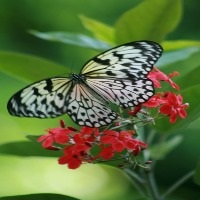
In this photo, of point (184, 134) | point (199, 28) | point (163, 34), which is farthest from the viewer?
point (199, 28)

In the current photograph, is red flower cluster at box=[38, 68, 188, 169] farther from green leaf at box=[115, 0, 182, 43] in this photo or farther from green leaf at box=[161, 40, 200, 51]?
green leaf at box=[161, 40, 200, 51]

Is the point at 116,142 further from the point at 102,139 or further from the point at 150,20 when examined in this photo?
the point at 150,20

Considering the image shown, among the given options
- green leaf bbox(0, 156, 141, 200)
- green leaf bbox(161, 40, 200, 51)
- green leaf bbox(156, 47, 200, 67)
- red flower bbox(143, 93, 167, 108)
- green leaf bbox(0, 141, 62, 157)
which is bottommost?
green leaf bbox(0, 156, 141, 200)

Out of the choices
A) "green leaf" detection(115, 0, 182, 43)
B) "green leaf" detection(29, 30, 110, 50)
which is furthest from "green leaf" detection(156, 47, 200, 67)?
"green leaf" detection(29, 30, 110, 50)

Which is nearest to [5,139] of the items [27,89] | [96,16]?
[96,16]

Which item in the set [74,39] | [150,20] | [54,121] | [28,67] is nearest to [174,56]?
[150,20]

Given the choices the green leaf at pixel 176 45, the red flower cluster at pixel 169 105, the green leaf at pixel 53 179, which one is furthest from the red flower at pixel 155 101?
the green leaf at pixel 53 179

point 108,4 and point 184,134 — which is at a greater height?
point 108,4

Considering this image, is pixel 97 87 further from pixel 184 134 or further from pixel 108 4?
pixel 108 4
